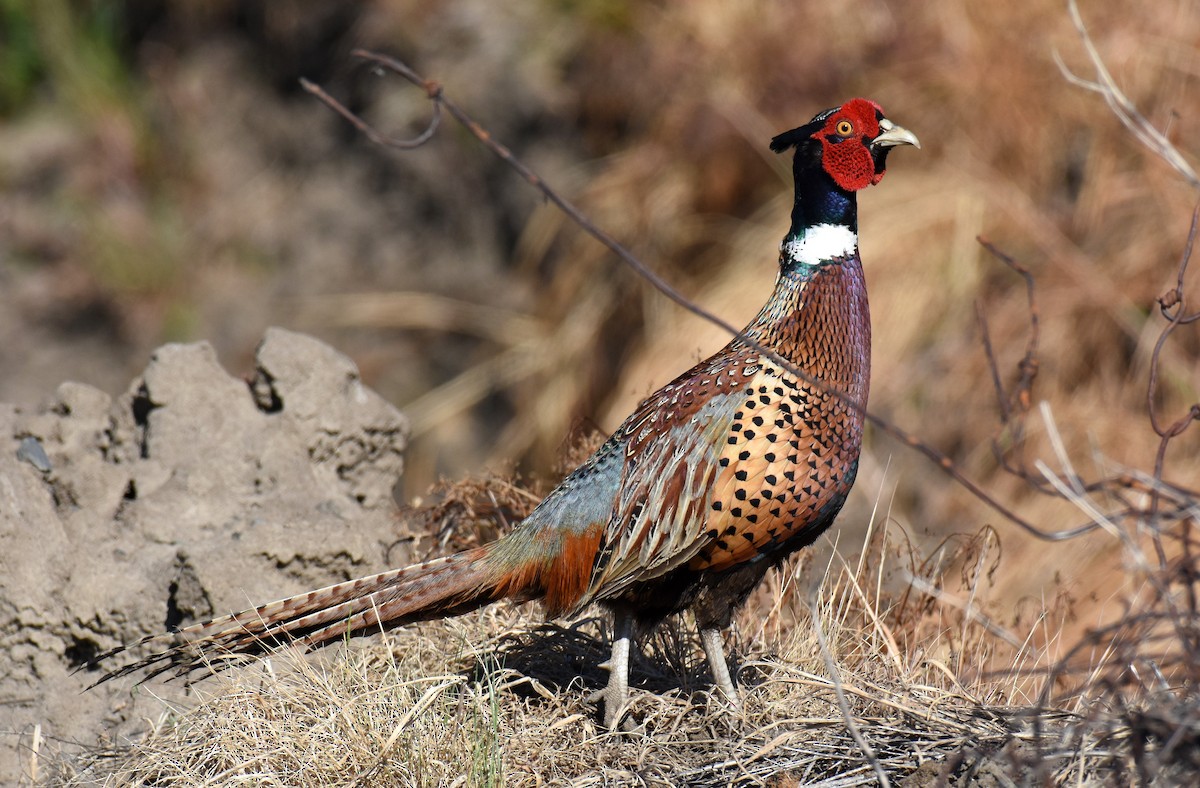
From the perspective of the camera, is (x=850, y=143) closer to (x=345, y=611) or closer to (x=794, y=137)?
(x=794, y=137)

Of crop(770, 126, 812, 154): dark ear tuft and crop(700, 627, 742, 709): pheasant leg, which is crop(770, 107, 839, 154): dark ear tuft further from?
crop(700, 627, 742, 709): pheasant leg

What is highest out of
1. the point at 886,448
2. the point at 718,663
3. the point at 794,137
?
the point at 794,137

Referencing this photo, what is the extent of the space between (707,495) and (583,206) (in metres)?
4.80

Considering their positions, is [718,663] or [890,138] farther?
[890,138]

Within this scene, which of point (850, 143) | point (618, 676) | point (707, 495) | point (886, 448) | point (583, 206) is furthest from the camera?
point (583, 206)

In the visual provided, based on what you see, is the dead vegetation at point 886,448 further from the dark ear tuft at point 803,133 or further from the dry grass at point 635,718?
the dark ear tuft at point 803,133

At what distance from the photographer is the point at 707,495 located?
3.14 metres

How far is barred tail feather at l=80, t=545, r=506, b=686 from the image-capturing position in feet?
10.5

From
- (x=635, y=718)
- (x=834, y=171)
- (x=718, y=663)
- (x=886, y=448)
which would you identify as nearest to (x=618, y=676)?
(x=635, y=718)

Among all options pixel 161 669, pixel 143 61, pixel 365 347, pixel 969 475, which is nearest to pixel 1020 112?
pixel 969 475

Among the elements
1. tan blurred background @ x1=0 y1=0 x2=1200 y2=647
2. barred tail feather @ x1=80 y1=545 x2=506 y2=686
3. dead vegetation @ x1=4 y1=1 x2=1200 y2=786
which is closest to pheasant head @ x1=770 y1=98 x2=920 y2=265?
dead vegetation @ x1=4 y1=1 x2=1200 y2=786

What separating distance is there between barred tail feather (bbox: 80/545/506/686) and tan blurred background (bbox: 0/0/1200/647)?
1125 millimetres

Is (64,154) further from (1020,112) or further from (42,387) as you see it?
(1020,112)

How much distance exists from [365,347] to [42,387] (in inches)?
89.6
